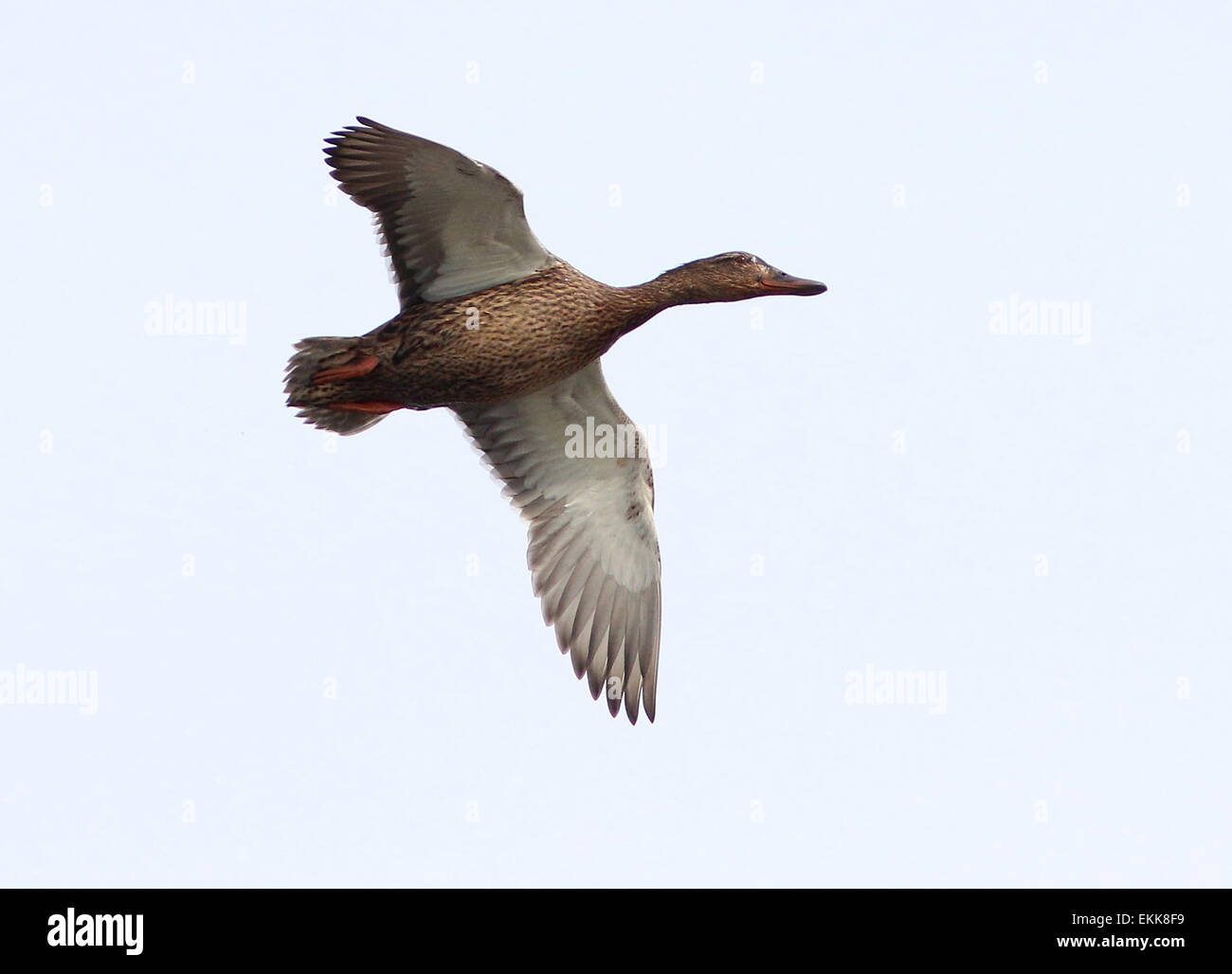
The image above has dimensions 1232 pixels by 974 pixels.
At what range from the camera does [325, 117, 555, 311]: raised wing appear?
14.6 metres

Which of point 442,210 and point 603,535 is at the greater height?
point 442,210

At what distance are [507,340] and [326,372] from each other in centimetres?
126

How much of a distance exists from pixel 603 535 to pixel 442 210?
2984mm

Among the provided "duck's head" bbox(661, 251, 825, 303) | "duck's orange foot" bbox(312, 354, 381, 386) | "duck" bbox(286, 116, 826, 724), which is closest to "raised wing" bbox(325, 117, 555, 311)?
"duck" bbox(286, 116, 826, 724)

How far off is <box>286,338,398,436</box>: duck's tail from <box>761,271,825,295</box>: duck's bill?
2807 millimetres

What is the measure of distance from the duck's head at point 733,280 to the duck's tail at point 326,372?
220cm

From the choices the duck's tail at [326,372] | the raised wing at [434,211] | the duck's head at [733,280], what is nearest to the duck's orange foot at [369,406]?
the duck's tail at [326,372]

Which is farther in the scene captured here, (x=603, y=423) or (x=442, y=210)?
(x=603, y=423)

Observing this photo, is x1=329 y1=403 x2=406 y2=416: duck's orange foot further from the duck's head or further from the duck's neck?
the duck's head

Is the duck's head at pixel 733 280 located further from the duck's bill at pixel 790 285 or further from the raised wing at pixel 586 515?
the raised wing at pixel 586 515
